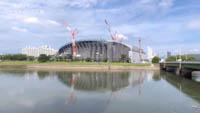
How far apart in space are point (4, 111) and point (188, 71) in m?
35.9

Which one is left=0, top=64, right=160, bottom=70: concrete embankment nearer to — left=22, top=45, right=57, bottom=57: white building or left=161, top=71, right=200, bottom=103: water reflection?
left=161, top=71, right=200, bottom=103: water reflection

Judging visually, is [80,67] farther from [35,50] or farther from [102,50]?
[35,50]

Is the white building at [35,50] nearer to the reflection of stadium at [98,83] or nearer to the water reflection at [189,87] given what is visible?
the reflection of stadium at [98,83]

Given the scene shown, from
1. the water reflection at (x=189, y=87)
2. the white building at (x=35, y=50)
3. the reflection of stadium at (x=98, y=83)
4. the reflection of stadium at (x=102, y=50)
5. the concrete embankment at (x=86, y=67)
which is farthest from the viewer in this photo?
the white building at (x=35, y=50)

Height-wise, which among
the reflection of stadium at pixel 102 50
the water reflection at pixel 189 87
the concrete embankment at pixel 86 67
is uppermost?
the reflection of stadium at pixel 102 50

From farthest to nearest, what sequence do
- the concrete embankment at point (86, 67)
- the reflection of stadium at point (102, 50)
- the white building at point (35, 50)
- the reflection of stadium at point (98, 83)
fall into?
the white building at point (35, 50) < the reflection of stadium at point (102, 50) < the concrete embankment at point (86, 67) < the reflection of stadium at point (98, 83)

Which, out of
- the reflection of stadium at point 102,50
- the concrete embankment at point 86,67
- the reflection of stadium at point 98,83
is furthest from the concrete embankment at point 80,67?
the reflection of stadium at point 102,50

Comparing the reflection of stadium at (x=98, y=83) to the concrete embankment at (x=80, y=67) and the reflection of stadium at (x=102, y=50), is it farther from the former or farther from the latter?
the reflection of stadium at (x=102, y=50)

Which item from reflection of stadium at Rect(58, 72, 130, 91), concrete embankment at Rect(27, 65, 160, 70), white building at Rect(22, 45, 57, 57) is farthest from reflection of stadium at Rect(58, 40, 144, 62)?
reflection of stadium at Rect(58, 72, 130, 91)

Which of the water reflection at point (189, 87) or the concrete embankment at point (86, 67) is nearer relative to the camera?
the water reflection at point (189, 87)

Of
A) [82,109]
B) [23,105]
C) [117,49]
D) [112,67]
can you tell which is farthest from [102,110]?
[117,49]

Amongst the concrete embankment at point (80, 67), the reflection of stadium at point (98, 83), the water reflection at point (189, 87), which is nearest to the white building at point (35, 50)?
the concrete embankment at point (80, 67)

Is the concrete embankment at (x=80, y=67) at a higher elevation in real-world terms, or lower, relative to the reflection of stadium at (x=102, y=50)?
lower

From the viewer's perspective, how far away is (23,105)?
13.6 metres
